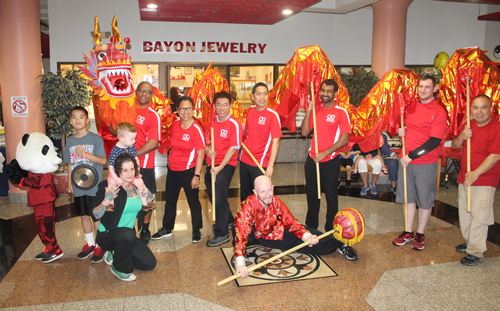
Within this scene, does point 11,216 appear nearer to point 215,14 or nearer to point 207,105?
point 207,105

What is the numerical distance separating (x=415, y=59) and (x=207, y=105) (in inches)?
320

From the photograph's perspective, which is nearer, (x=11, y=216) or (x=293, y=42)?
(x=11, y=216)

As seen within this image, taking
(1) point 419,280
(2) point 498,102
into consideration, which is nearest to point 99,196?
(1) point 419,280

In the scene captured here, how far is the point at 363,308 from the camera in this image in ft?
8.88

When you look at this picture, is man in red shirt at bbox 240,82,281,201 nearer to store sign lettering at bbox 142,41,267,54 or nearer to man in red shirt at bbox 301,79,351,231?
man in red shirt at bbox 301,79,351,231

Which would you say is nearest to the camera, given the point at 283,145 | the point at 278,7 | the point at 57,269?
the point at 57,269

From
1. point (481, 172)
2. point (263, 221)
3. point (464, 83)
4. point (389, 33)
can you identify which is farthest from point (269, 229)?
point (389, 33)

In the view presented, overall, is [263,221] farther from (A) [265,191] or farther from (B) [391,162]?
(B) [391,162]

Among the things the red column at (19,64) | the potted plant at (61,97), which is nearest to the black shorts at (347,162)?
the potted plant at (61,97)

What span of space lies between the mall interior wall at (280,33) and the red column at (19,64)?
3211 mm

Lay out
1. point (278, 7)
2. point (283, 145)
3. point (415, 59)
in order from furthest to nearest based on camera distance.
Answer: point (415, 59) < point (283, 145) < point (278, 7)

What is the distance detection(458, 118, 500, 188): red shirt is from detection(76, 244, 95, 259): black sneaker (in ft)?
12.0

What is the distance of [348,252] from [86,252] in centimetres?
250

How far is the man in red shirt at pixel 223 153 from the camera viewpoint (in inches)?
150
